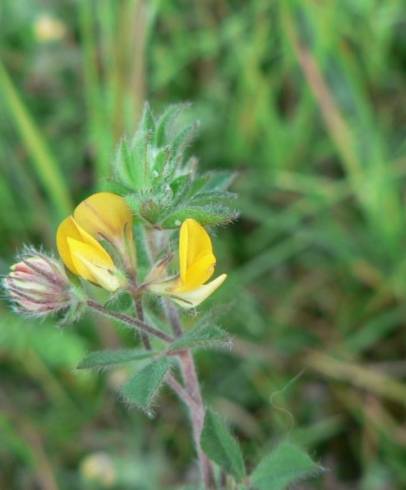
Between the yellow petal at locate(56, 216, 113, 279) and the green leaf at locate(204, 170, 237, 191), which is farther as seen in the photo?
the green leaf at locate(204, 170, 237, 191)

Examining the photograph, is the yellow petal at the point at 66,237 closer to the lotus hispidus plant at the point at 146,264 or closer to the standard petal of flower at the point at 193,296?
the lotus hispidus plant at the point at 146,264

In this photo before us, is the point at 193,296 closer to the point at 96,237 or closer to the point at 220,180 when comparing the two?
the point at 96,237

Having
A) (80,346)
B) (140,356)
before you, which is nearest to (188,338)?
(140,356)

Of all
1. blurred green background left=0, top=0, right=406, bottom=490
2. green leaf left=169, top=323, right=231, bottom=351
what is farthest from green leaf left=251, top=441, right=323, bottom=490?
blurred green background left=0, top=0, right=406, bottom=490

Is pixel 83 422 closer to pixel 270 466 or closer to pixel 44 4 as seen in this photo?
pixel 270 466

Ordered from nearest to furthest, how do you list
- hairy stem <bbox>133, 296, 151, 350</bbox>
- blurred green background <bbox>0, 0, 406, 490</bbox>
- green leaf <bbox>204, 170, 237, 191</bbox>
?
hairy stem <bbox>133, 296, 151, 350</bbox>
green leaf <bbox>204, 170, 237, 191</bbox>
blurred green background <bbox>0, 0, 406, 490</bbox>

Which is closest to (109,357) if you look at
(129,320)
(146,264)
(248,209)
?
(129,320)

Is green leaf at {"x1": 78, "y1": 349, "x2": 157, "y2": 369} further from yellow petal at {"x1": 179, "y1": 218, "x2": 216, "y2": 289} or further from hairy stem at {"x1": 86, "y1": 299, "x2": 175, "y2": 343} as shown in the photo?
yellow petal at {"x1": 179, "y1": 218, "x2": 216, "y2": 289}

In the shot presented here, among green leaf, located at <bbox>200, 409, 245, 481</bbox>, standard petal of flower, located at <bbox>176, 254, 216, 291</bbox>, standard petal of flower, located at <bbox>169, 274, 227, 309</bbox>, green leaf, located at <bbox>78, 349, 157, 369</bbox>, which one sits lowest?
green leaf, located at <bbox>200, 409, 245, 481</bbox>
